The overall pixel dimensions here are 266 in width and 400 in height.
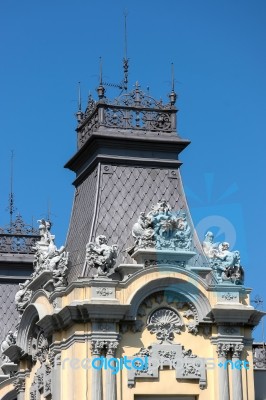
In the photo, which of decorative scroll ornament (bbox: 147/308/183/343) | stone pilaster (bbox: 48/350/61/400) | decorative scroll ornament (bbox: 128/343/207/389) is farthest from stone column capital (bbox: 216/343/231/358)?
stone pilaster (bbox: 48/350/61/400)

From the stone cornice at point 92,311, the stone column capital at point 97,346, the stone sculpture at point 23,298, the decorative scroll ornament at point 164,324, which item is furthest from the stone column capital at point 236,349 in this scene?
the stone sculpture at point 23,298

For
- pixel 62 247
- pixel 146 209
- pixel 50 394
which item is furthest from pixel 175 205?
pixel 50 394

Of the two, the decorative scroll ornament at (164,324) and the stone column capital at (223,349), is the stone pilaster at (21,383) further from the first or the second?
the stone column capital at (223,349)

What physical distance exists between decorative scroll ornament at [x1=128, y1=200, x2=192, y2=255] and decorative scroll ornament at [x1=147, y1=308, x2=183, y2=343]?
1.92 meters

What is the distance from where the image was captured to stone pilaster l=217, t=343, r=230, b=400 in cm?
3941

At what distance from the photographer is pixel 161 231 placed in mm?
40000

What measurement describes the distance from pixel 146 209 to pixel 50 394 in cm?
645

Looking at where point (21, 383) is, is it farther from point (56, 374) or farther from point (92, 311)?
point (92, 311)

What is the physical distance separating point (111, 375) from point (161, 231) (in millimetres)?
4525

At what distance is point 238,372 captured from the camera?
39656 millimetres

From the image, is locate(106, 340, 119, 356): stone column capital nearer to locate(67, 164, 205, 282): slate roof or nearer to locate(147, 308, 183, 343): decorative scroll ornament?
locate(147, 308, 183, 343): decorative scroll ornament

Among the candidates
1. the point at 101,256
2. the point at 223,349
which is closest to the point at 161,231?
the point at 101,256

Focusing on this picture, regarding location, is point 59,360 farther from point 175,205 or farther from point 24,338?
point 175,205

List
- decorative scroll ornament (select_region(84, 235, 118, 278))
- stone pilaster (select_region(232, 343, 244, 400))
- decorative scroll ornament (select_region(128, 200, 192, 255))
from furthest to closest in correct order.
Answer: decorative scroll ornament (select_region(128, 200, 192, 255)), stone pilaster (select_region(232, 343, 244, 400)), decorative scroll ornament (select_region(84, 235, 118, 278))
